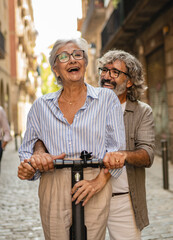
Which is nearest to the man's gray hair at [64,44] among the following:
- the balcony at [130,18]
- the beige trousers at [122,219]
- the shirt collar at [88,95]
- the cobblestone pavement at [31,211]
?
the shirt collar at [88,95]

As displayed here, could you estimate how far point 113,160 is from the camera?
169 centimetres

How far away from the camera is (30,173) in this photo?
1745mm

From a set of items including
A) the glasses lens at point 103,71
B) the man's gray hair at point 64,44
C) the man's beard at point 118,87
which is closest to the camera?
the man's gray hair at point 64,44

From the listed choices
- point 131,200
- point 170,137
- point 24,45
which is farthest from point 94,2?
point 131,200

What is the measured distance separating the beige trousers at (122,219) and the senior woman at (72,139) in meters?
0.42

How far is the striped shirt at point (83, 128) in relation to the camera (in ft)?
5.96

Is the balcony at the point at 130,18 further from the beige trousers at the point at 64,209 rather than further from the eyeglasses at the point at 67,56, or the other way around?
the beige trousers at the point at 64,209

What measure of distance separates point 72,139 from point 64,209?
352 millimetres

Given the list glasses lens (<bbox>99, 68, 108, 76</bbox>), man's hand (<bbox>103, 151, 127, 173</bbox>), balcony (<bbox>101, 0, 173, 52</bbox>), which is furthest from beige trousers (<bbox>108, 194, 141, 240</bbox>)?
balcony (<bbox>101, 0, 173, 52</bbox>)

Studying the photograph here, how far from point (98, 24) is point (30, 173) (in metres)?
22.4

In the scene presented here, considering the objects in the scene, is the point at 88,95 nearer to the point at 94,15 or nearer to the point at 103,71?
the point at 103,71

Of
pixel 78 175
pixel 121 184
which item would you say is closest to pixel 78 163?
pixel 78 175

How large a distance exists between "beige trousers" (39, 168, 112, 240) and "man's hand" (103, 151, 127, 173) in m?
0.16

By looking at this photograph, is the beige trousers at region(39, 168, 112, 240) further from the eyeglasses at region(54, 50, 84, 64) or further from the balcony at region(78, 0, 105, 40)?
the balcony at region(78, 0, 105, 40)
